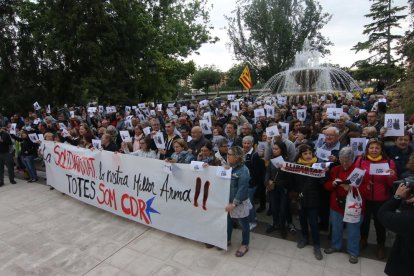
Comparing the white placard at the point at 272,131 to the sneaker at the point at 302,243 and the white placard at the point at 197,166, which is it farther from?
the sneaker at the point at 302,243

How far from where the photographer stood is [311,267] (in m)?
4.09

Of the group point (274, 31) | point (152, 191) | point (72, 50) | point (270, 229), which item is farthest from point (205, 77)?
point (270, 229)

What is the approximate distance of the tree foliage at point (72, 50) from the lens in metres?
17.5

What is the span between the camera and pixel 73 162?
6812 mm

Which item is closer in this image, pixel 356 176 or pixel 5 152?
pixel 356 176

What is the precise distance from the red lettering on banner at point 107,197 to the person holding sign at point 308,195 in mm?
3534

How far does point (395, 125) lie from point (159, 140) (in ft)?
13.8

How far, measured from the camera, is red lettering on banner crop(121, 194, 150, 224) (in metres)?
5.46

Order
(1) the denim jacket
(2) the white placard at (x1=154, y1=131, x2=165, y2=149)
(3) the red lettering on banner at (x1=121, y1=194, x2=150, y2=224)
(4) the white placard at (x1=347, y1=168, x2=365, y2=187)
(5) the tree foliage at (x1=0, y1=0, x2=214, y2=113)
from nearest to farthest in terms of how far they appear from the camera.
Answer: (4) the white placard at (x1=347, y1=168, x2=365, y2=187)
(1) the denim jacket
(3) the red lettering on banner at (x1=121, y1=194, x2=150, y2=224)
(2) the white placard at (x1=154, y1=131, x2=165, y2=149)
(5) the tree foliage at (x1=0, y1=0, x2=214, y2=113)

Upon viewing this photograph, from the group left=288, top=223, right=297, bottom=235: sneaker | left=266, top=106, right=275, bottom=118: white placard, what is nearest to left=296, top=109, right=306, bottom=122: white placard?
left=266, top=106, right=275, bottom=118: white placard

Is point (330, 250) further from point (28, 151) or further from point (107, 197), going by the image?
point (28, 151)

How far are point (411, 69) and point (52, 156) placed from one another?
11.6m

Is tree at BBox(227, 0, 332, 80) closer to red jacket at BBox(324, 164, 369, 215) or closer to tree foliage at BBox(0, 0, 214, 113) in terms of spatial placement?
tree foliage at BBox(0, 0, 214, 113)

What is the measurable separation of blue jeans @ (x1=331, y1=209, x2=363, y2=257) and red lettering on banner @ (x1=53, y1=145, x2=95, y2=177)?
15.5 feet
